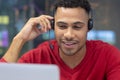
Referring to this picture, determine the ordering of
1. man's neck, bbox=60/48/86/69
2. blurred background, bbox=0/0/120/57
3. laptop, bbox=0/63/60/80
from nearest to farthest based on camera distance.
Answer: laptop, bbox=0/63/60/80 → man's neck, bbox=60/48/86/69 → blurred background, bbox=0/0/120/57

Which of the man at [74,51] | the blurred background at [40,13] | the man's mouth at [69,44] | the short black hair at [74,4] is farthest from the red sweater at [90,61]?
the blurred background at [40,13]

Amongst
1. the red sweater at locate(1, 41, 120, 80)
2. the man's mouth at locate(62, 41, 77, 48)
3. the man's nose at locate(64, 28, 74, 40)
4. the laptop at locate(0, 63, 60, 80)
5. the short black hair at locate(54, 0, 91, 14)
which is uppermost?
the short black hair at locate(54, 0, 91, 14)

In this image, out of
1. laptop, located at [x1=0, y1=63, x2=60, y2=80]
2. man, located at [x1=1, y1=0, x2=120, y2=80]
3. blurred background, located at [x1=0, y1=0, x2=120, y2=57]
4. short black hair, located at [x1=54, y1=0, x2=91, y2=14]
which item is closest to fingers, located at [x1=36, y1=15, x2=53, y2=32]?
man, located at [x1=1, y1=0, x2=120, y2=80]

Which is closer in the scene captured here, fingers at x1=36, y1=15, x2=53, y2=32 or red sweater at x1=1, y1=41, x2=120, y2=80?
red sweater at x1=1, y1=41, x2=120, y2=80

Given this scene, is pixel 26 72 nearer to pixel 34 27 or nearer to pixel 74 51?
pixel 74 51

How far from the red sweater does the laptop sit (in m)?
0.72

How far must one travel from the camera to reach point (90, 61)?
135 cm

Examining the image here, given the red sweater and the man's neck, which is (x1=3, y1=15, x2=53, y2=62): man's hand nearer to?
the red sweater

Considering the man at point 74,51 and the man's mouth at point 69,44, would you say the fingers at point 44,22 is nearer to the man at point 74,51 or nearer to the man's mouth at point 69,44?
the man at point 74,51

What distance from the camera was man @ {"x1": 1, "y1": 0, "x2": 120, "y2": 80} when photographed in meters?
1.28

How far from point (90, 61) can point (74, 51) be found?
10cm

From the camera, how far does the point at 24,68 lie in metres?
0.56

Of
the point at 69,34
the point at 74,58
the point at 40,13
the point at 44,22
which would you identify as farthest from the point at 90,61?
the point at 40,13

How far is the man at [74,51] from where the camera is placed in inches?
50.5
